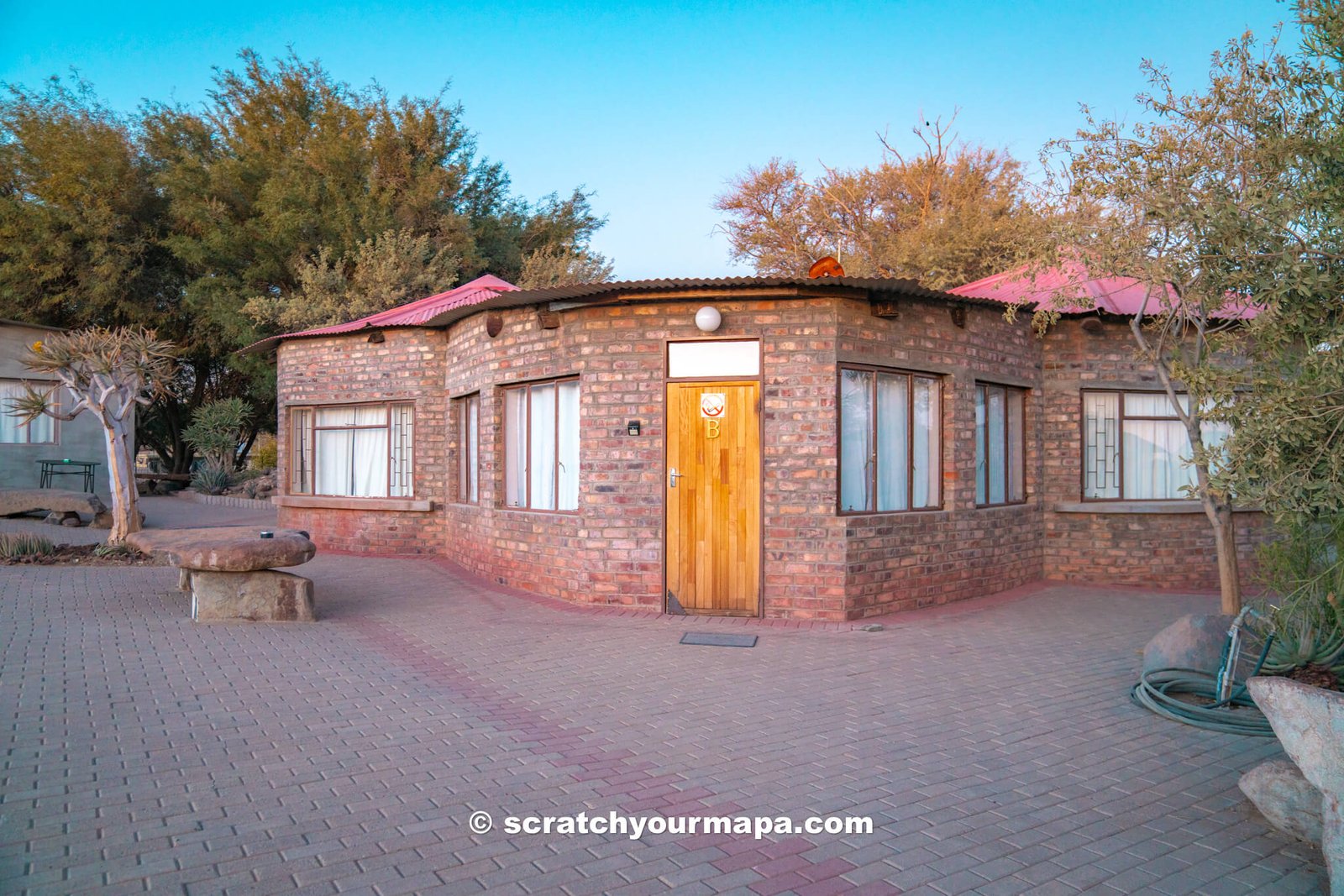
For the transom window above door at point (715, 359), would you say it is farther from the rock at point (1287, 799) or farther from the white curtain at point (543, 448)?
the rock at point (1287, 799)

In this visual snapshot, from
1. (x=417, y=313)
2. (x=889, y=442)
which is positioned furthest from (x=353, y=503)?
(x=889, y=442)

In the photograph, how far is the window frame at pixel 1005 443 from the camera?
1045 cm

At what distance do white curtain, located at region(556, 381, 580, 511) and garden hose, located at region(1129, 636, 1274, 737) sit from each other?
224 inches

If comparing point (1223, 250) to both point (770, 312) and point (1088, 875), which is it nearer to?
point (1088, 875)

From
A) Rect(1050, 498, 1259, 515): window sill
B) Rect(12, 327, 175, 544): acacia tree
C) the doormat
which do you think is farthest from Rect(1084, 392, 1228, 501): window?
Rect(12, 327, 175, 544): acacia tree

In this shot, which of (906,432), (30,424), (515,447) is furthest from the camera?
(30,424)

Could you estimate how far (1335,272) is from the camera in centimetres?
416

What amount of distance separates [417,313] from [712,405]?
22.9 ft

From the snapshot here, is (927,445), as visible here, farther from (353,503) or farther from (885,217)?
(885,217)

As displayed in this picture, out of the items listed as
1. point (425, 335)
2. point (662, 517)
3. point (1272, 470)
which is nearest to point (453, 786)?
point (1272, 470)

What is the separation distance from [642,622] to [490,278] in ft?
31.7

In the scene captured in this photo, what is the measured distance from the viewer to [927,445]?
990 centimetres

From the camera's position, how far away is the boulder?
16.4m

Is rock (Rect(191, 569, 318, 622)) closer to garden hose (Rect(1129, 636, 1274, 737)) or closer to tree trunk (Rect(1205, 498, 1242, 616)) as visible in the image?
garden hose (Rect(1129, 636, 1274, 737))
